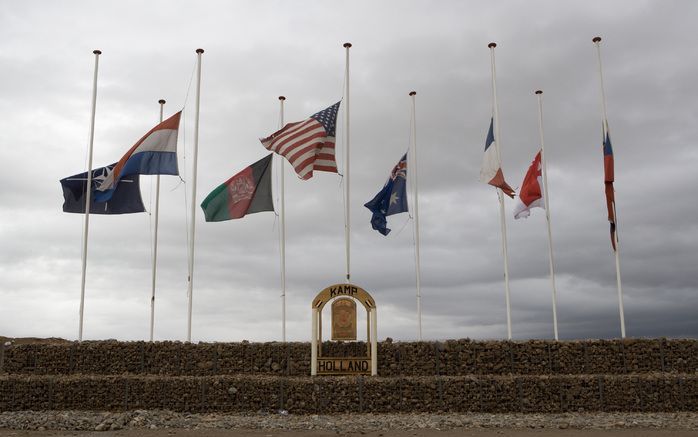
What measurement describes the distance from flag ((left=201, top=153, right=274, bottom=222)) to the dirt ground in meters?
8.42

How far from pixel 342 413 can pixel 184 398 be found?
4587 millimetres

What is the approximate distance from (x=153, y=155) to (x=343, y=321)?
9.11 m

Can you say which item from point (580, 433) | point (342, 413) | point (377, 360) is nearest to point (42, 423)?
point (342, 413)

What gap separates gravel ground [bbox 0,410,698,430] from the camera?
698 inches

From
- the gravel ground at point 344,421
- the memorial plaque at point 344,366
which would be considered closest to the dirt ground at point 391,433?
the gravel ground at point 344,421

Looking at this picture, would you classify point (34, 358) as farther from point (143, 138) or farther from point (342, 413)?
point (342, 413)

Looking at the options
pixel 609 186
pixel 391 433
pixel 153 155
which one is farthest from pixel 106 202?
pixel 609 186

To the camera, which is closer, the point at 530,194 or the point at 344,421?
the point at 344,421

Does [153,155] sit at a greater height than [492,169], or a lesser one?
greater

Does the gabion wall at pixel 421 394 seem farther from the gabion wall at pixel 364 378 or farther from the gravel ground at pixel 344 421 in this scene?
the gravel ground at pixel 344 421

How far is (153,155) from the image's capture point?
24375mm

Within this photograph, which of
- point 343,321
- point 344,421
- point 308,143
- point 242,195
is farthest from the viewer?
point 242,195

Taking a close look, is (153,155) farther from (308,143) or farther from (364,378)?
(364,378)

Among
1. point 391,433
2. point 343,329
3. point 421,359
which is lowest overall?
point 391,433
